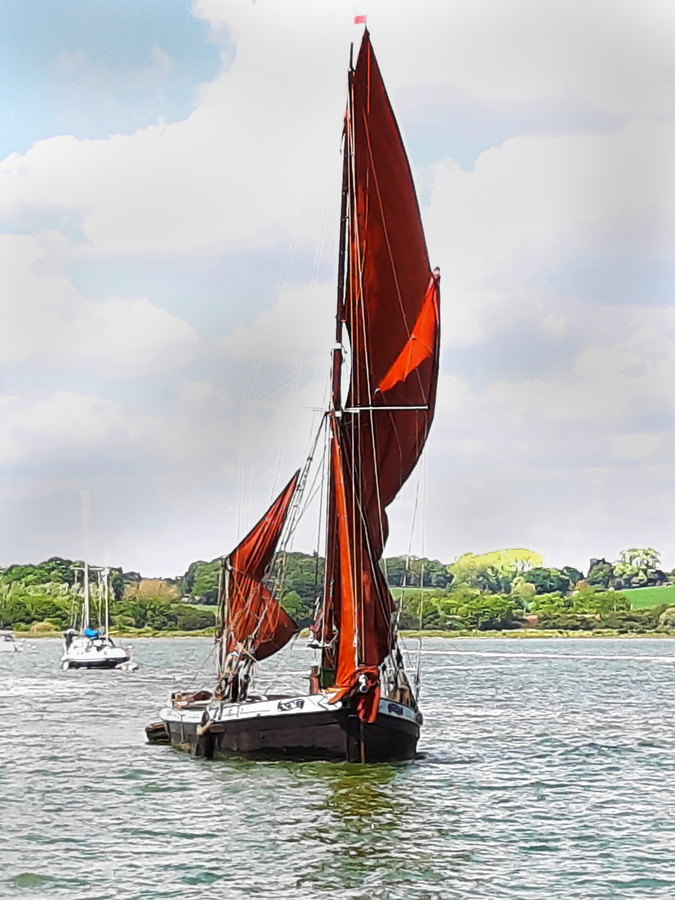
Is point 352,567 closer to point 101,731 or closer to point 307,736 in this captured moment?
point 307,736

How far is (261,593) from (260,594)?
0.04m

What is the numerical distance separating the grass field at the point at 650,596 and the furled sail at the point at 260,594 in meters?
130

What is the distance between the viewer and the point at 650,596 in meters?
167

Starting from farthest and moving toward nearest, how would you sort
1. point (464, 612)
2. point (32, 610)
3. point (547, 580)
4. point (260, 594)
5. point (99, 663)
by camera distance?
1. point (547, 580)
2. point (464, 612)
3. point (32, 610)
4. point (99, 663)
5. point (260, 594)

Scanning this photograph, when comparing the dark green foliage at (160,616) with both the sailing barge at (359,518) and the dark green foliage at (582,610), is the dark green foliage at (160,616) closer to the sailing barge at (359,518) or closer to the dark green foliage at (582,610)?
the dark green foliage at (582,610)

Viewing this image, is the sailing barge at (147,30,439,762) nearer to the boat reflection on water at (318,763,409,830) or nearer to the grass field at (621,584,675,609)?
the boat reflection on water at (318,763,409,830)

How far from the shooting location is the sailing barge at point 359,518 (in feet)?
98.8

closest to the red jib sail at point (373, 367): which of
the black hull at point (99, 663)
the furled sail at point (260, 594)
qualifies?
the furled sail at point (260, 594)

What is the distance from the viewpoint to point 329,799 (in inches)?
1072

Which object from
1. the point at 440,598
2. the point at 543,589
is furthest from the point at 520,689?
the point at 543,589

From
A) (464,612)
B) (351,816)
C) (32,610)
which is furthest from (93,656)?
(464,612)

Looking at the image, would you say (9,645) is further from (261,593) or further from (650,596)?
(650,596)

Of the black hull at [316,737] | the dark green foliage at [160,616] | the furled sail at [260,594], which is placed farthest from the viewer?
the dark green foliage at [160,616]

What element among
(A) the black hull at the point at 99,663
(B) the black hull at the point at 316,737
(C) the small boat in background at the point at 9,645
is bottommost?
(B) the black hull at the point at 316,737
